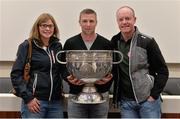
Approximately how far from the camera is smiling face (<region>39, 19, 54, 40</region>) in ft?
5.69

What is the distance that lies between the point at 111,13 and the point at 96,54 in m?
1.39

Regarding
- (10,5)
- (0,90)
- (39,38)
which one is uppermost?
(10,5)

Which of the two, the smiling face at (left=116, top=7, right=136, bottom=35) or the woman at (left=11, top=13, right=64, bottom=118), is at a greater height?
the smiling face at (left=116, top=7, right=136, bottom=35)

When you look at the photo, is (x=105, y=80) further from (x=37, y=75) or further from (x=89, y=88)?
(x=37, y=75)

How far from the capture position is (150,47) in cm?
170

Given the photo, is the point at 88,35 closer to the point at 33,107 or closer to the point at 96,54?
the point at 96,54

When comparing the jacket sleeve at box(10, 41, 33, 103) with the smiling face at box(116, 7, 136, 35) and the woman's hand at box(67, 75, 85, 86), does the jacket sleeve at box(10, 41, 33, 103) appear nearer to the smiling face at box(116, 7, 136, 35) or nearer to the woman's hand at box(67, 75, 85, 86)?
the woman's hand at box(67, 75, 85, 86)

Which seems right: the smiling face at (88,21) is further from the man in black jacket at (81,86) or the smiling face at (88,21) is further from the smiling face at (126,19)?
the smiling face at (126,19)

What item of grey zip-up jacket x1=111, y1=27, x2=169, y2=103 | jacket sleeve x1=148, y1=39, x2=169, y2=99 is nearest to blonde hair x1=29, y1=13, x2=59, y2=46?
grey zip-up jacket x1=111, y1=27, x2=169, y2=103

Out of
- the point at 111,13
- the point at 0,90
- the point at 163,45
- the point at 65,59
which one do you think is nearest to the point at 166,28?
the point at 163,45

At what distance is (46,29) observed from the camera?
173 centimetres

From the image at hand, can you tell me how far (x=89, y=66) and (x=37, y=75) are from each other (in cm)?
32

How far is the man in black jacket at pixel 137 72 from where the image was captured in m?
1.69

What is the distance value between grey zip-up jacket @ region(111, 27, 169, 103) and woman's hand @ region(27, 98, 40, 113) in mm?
481
